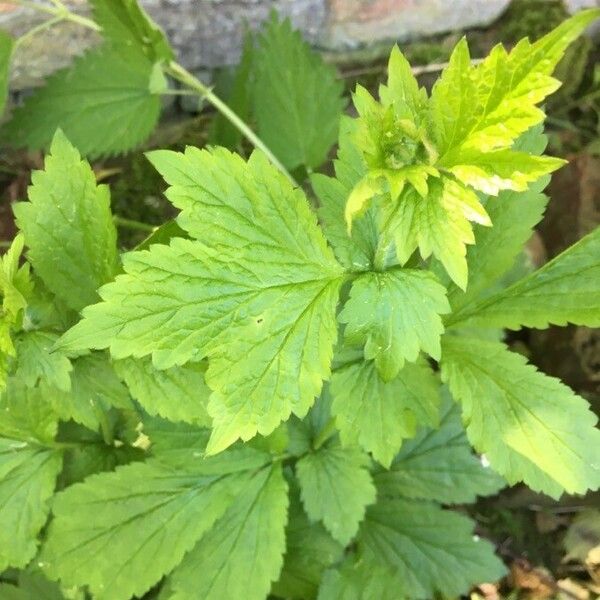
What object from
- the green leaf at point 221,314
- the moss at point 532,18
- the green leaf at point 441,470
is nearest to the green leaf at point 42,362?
the green leaf at point 221,314

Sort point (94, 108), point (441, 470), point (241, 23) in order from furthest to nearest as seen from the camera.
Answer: point (241, 23) < point (94, 108) < point (441, 470)

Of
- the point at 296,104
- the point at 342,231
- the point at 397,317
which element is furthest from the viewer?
the point at 296,104

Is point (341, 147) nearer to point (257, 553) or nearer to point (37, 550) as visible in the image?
point (257, 553)

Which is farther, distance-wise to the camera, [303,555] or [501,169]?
[303,555]

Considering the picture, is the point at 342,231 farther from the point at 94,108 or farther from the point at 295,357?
the point at 94,108

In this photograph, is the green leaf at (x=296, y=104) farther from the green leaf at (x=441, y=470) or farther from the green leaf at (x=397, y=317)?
the green leaf at (x=397, y=317)

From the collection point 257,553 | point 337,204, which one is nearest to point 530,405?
point 337,204

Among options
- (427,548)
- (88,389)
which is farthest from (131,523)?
(427,548)
